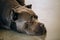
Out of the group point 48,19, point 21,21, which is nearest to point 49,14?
point 48,19

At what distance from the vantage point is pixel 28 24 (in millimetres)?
1725

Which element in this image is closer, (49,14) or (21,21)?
(21,21)

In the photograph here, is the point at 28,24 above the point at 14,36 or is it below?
above

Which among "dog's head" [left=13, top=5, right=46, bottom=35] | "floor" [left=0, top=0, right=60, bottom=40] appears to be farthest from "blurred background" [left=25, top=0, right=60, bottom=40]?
"dog's head" [left=13, top=5, right=46, bottom=35]

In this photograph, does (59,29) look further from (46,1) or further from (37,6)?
(46,1)

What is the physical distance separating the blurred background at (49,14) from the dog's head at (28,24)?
373 millimetres

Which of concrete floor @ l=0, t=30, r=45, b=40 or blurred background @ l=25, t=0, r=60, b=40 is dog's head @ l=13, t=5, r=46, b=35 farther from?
blurred background @ l=25, t=0, r=60, b=40

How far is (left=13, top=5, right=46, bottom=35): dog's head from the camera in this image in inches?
67.0

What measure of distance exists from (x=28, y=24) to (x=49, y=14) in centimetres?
130

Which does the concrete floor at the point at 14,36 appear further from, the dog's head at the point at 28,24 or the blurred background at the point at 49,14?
the blurred background at the point at 49,14

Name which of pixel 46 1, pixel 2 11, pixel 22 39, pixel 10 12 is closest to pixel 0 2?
pixel 2 11

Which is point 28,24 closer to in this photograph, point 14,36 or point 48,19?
point 14,36

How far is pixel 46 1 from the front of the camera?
3701 mm

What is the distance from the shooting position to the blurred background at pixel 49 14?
2293 mm
